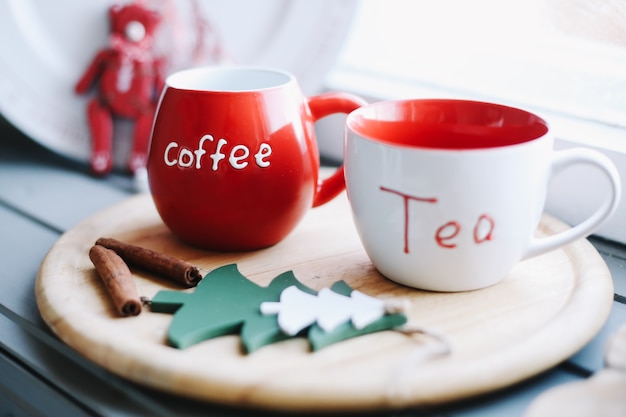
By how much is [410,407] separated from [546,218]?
35cm

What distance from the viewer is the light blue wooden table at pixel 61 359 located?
17.1 inches

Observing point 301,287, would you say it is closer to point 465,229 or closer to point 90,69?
point 465,229

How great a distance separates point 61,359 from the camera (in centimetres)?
50

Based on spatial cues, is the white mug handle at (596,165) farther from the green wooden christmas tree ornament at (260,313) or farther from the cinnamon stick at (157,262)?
the cinnamon stick at (157,262)

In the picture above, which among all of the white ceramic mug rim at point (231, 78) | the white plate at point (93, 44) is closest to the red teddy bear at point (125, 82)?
the white plate at point (93, 44)

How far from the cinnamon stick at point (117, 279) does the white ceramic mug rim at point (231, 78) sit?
0.17 meters

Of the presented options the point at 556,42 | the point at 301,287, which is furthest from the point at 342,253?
the point at 556,42

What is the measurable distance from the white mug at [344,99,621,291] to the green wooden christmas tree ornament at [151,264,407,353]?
0.05m

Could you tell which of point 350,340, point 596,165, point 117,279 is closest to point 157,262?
point 117,279

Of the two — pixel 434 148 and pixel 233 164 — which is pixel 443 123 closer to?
pixel 434 148

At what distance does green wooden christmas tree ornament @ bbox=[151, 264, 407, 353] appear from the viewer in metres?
0.46

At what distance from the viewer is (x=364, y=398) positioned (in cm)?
40

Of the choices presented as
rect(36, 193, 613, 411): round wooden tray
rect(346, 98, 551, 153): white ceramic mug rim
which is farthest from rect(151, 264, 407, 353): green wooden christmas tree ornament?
rect(346, 98, 551, 153): white ceramic mug rim

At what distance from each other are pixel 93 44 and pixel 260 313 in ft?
1.67
